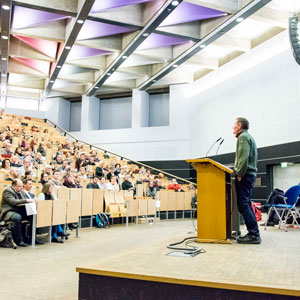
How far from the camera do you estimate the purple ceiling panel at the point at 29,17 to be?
1011 centimetres

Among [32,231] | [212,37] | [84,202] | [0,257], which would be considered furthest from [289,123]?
[0,257]

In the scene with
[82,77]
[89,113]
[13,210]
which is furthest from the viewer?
[89,113]

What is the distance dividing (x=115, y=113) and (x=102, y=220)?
10.4m

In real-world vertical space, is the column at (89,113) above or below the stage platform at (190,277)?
above

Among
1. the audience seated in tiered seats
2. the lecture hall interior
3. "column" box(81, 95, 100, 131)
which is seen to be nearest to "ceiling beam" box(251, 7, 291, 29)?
the lecture hall interior

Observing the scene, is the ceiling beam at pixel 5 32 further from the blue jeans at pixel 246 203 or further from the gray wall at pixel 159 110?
the blue jeans at pixel 246 203

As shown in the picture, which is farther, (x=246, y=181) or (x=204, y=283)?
(x=246, y=181)

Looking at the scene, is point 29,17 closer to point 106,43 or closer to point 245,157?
point 106,43

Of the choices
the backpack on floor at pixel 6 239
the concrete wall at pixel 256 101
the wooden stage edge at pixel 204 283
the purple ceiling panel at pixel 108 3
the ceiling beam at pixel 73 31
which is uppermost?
the purple ceiling panel at pixel 108 3

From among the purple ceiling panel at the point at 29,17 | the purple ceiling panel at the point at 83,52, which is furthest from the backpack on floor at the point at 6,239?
the purple ceiling panel at the point at 83,52

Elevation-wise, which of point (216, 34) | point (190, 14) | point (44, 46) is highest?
point (44, 46)

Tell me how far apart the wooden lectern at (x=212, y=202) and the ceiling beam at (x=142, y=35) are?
6.07 meters

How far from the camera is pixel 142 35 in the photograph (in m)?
10.4

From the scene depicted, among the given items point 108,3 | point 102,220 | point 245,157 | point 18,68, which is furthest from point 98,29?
point 245,157
